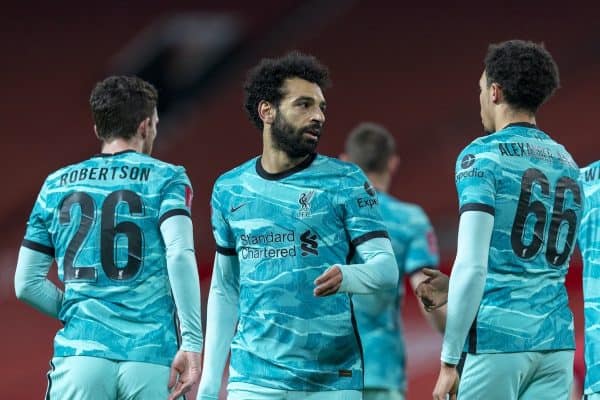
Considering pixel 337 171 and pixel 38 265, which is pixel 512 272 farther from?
pixel 38 265

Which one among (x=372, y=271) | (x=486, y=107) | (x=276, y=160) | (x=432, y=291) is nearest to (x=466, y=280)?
(x=432, y=291)

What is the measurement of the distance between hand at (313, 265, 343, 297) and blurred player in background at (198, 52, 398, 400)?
0.06 meters

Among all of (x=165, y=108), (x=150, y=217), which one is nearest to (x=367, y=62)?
(x=165, y=108)

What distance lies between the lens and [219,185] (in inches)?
154

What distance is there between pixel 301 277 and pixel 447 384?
1.80ft

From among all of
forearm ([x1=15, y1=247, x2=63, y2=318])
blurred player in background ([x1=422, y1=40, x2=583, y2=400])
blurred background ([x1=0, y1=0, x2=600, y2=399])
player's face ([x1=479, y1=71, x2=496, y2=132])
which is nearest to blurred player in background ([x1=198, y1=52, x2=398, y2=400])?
blurred player in background ([x1=422, y1=40, x2=583, y2=400])

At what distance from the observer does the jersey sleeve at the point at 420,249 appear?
17.9ft

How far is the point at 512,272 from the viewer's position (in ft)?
11.7

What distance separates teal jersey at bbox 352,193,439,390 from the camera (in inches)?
211

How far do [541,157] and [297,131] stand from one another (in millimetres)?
769

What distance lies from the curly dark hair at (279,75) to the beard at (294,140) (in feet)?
0.38

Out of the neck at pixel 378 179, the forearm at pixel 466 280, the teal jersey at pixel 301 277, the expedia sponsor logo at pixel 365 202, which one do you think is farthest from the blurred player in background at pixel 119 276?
the neck at pixel 378 179

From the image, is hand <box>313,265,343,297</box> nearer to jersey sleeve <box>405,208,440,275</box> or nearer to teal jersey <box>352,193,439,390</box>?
teal jersey <box>352,193,439,390</box>

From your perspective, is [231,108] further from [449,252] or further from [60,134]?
[449,252]
